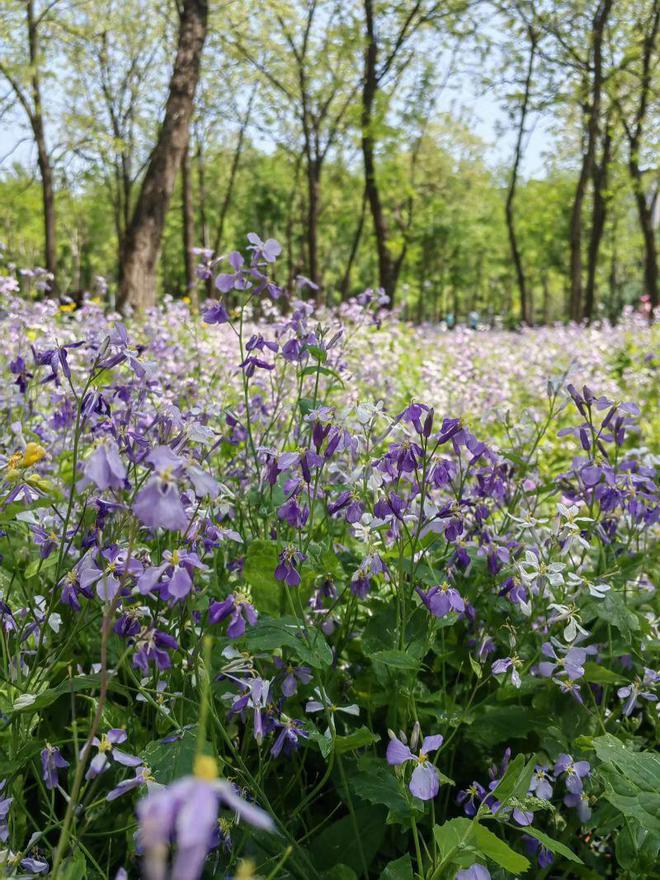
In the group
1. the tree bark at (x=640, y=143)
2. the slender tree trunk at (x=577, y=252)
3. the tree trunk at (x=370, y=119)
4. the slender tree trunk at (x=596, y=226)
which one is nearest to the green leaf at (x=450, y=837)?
the tree trunk at (x=370, y=119)

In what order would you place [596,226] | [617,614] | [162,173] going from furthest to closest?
[596,226] < [162,173] < [617,614]

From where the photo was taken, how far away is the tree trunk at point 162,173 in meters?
8.71

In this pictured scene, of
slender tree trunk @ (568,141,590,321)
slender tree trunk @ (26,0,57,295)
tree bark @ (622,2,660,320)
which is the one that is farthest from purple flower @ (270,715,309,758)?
A: tree bark @ (622,2,660,320)

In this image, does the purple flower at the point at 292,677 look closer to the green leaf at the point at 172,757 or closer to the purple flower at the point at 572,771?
the green leaf at the point at 172,757

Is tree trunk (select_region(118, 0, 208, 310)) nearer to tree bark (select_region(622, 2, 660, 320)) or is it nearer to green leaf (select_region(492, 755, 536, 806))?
green leaf (select_region(492, 755, 536, 806))

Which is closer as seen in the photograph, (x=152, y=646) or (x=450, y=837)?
(x=450, y=837)

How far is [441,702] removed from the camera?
2.19 meters

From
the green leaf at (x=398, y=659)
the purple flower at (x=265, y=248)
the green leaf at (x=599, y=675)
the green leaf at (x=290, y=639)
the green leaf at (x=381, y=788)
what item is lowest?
the green leaf at (x=381, y=788)

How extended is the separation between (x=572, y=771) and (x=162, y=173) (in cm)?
822

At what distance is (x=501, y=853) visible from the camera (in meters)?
1.32

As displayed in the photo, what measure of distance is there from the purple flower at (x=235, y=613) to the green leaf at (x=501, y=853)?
0.60 m

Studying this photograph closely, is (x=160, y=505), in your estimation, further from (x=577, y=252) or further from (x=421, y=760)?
(x=577, y=252)

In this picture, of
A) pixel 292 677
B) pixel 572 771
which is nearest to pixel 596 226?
pixel 572 771

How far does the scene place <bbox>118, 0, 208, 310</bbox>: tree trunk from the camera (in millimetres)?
8711
